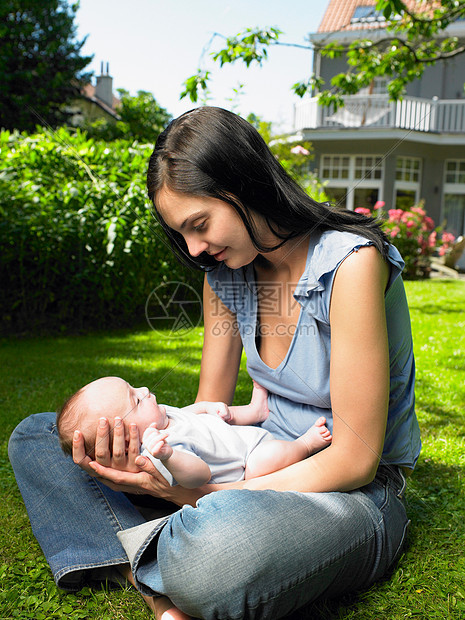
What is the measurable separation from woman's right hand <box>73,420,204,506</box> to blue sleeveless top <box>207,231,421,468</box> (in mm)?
408

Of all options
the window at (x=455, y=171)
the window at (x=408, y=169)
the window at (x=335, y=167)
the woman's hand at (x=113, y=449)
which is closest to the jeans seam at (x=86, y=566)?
the woman's hand at (x=113, y=449)

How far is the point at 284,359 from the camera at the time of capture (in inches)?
67.7

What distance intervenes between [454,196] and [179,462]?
16393 mm

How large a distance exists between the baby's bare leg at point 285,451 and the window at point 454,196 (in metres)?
15.6

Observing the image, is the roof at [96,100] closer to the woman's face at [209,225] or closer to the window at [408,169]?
the window at [408,169]

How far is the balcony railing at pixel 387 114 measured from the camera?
14.5m

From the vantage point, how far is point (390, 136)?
47.0ft

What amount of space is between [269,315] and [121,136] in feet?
60.9

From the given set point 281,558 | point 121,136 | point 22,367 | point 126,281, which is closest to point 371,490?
point 281,558

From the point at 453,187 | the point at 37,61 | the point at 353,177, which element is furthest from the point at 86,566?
the point at 37,61

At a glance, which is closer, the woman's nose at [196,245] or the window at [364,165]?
the woman's nose at [196,245]

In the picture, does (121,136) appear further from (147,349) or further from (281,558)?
(281,558)

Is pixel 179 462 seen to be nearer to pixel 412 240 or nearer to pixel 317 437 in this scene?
pixel 317 437

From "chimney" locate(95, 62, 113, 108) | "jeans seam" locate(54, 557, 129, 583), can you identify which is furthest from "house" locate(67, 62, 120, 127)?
"jeans seam" locate(54, 557, 129, 583)
